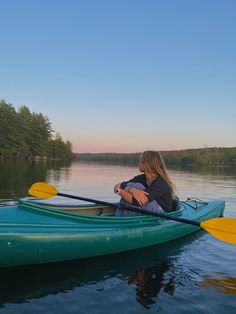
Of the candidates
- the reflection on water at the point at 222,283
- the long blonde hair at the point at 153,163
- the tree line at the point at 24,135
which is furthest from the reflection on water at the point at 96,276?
the tree line at the point at 24,135

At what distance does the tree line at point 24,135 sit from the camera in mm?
72188

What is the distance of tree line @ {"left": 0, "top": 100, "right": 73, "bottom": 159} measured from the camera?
2842 inches

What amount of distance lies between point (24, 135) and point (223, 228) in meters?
75.8

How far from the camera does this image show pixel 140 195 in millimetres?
7246

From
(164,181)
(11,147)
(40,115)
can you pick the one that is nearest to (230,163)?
(40,115)

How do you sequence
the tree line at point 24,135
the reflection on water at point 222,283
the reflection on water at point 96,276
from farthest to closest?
the tree line at point 24,135
the reflection on water at point 222,283
the reflection on water at point 96,276

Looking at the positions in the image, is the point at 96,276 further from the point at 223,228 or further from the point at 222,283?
the point at 223,228

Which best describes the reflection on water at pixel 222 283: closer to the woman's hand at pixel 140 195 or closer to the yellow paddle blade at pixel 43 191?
the woman's hand at pixel 140 195

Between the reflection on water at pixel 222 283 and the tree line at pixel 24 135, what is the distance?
68.5 meters

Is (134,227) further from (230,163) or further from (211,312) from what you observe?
(230,163)

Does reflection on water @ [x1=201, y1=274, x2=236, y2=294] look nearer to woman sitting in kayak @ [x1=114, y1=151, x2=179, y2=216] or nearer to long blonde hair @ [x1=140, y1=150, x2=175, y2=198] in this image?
woman sitting in kayak @ [x1=114, y1=151, x2=179, y2=216]

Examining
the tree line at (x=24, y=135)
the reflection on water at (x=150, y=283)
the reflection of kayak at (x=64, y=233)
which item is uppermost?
the tree line at (x=24, y=135)

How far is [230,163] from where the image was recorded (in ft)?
429

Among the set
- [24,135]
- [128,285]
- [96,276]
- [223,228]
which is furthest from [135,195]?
[24,135]
